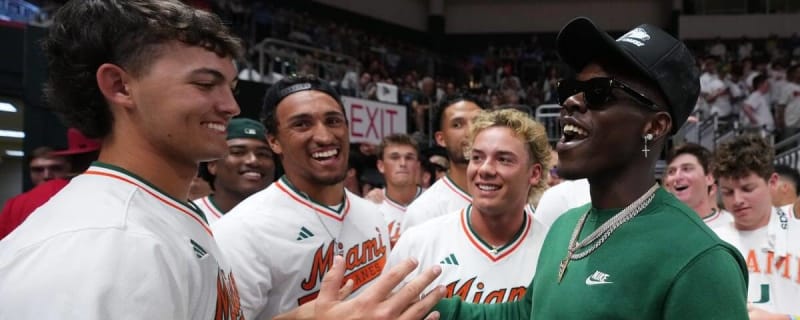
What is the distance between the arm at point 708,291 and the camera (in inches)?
61.3

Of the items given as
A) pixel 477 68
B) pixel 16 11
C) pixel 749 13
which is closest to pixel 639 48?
pixel 16 11

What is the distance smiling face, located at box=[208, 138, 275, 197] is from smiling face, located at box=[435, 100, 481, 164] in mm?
1428

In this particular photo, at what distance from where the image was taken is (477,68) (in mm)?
22266

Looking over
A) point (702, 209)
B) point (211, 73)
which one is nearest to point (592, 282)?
point (211, 73)

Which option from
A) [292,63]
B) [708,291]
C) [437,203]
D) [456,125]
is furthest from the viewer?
[292,63]

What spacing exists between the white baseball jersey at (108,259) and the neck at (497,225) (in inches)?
70.5

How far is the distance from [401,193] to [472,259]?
3.60 meters

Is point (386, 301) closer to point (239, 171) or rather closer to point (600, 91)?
point (600, 91)

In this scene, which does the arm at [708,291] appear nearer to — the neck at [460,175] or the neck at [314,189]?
the neck at [314,189]

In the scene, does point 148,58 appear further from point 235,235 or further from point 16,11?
point 16,11

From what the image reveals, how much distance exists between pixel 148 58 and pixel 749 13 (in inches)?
963

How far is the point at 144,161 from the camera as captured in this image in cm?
168

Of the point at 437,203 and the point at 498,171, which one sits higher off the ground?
the point at 498,171

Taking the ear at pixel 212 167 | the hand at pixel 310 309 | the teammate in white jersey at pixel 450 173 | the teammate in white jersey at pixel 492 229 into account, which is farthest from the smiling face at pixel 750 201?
the ear at pixel 212 167
